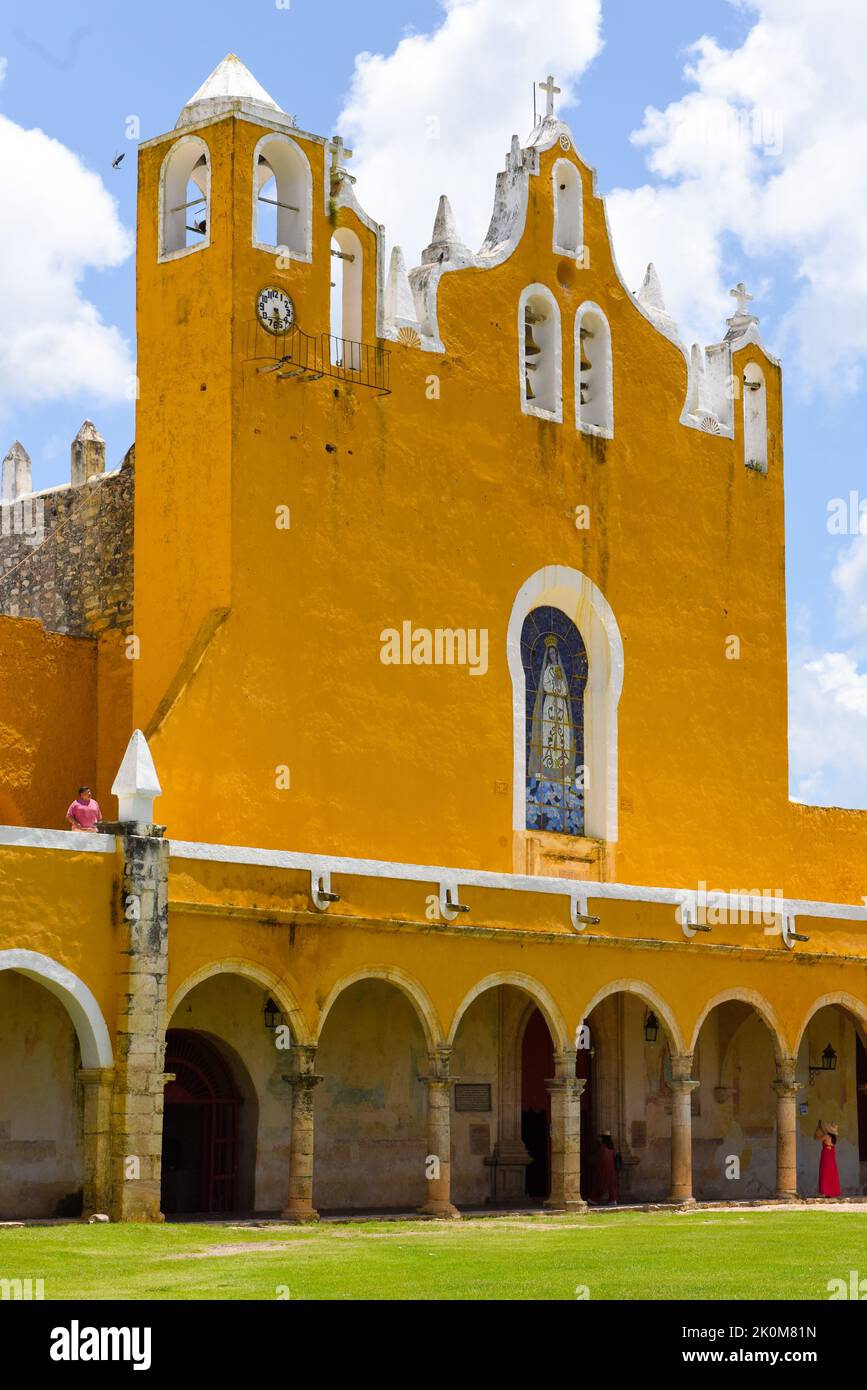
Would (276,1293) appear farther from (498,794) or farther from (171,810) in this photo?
(498,794)

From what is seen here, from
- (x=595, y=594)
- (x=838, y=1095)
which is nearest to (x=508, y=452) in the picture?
(x=595, y=594)

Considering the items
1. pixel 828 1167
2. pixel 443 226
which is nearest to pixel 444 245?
pixel 443 226

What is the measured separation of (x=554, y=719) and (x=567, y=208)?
673 centimetres

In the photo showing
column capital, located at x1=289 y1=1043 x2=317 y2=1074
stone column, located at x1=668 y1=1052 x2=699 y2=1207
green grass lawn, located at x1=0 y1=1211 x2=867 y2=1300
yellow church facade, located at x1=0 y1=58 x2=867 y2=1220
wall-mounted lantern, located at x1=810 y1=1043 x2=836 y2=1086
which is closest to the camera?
green grass lawn, located at x1=0 y1=1211 x2=867 y2=1300

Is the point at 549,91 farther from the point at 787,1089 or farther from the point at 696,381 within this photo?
the point at 787,1089

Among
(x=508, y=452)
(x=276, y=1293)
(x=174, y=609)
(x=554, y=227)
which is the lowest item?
(x=276, y=1293)

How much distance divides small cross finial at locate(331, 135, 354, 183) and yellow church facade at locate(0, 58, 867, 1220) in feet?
0.20

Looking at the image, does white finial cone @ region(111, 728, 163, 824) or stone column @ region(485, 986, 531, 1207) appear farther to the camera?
stone column @ region(485, 986, 531, 1207)

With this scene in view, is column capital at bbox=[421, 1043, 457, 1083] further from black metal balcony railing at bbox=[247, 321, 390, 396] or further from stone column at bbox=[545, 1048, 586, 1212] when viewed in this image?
black metal balcony railing at bbox=[247, 321, 390, 396]

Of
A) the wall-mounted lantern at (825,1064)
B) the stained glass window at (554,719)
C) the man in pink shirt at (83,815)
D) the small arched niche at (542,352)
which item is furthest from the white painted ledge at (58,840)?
the wall-mounted lantern at (825,1064)

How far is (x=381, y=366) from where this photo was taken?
90.8ft

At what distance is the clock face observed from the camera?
26.4m

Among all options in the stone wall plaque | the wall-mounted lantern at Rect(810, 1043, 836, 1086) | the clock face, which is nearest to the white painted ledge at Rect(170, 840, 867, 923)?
the wall-mounted lantern at Rect(810, 1043, 836, 1086)

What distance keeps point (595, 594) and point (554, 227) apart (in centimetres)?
478
